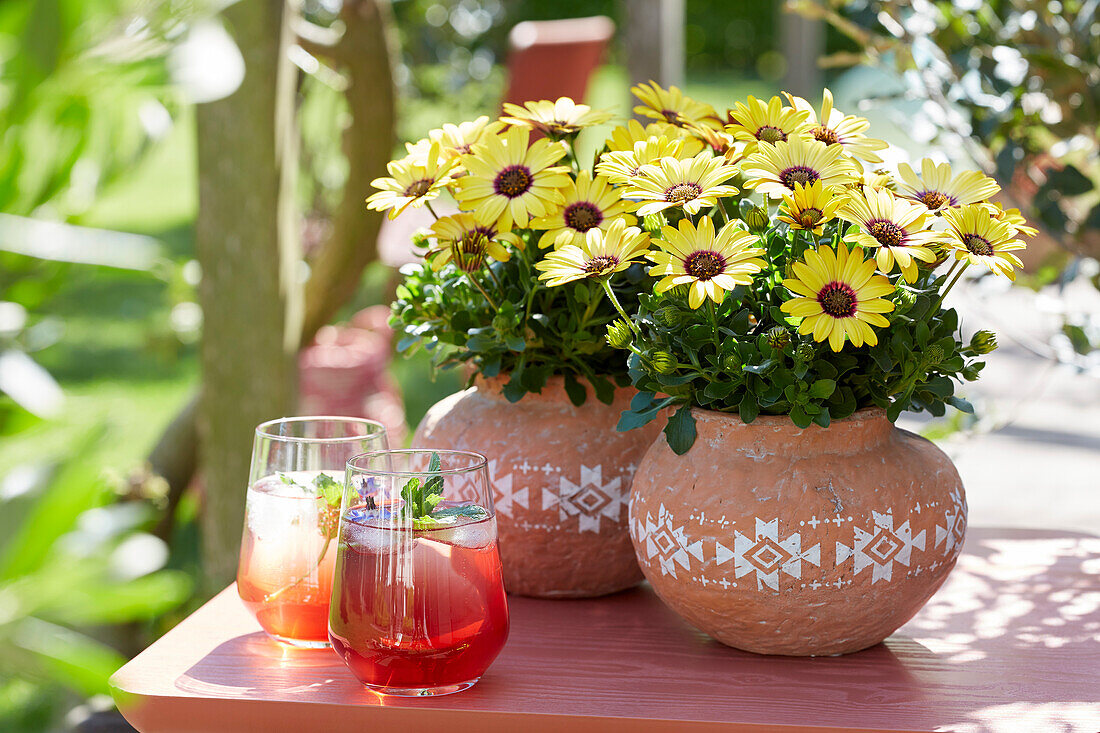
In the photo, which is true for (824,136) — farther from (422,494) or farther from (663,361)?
(422,494)

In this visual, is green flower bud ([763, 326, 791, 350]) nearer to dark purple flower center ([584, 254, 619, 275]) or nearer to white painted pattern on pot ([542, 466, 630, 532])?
dark purple flower center ([584, 254, 619, 275])

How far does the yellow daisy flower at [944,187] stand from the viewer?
2.59ft

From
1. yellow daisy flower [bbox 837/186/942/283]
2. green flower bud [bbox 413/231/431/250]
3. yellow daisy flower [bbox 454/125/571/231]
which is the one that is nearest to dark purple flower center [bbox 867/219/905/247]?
yellow daisy flower [bbox 837/186/942/283]

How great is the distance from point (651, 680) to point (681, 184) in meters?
0.35

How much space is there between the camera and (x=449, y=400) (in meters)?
0.98

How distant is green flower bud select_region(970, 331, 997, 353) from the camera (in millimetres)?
756

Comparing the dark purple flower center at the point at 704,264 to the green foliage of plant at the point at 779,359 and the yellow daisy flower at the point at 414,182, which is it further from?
the yellow daisy flower at the point at 414,182

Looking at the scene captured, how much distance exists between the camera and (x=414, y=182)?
85 centimetres

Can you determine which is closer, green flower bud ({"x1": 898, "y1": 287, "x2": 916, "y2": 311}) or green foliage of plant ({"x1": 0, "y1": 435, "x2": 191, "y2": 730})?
green foliage of plant ({"x1": 0, "y1": 435, "x2": 191, "y2": 730})

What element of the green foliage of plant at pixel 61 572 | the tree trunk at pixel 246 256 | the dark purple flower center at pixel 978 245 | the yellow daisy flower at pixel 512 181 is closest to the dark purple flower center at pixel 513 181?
the yellow daisy flower at pixel 512 181

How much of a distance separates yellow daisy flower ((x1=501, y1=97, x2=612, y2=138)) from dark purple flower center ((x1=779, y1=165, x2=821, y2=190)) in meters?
0.18

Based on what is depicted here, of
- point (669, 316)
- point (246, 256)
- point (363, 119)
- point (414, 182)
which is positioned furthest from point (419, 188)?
point (363, 119)

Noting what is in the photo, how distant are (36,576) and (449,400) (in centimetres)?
85

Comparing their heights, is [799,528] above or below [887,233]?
below
